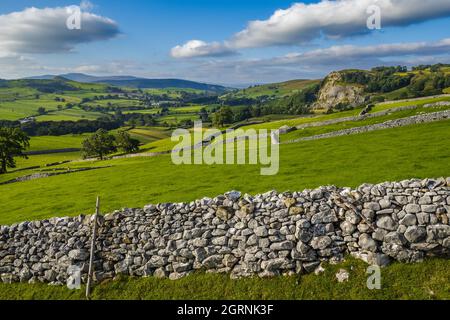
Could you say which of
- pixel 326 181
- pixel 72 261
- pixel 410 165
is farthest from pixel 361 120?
pixel 72 261

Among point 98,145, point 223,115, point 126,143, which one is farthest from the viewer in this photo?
point 223,115

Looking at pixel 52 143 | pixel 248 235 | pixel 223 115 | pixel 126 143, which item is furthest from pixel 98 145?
pixel 248 235

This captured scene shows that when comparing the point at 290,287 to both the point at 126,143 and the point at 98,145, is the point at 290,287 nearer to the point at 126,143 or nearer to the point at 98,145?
the point at 98,145

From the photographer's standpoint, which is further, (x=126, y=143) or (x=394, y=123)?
(x=126, y=143)

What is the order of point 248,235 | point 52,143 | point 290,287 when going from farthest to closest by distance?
1. point 52,143
2. point 248,235
3. point 290,287

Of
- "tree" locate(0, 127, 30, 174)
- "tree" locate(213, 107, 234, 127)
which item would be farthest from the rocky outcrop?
"tree" locate(213, 107, 234, 127)

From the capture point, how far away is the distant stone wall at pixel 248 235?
465 inches

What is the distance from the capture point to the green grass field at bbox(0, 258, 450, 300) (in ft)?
35.5

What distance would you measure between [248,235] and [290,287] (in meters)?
2.45

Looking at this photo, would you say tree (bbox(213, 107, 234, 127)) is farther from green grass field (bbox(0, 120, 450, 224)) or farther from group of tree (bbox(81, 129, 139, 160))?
green grass field (bbox(0, 120, 450, 224))

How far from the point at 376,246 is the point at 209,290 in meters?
6.15

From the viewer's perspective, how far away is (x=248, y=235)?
13.3 metres

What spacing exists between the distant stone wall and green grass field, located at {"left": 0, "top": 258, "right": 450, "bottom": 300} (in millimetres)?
385

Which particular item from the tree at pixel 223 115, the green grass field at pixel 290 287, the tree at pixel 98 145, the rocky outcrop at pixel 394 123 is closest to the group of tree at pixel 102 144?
the tree at pixel 98 145
